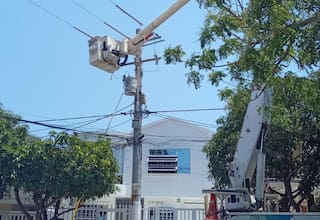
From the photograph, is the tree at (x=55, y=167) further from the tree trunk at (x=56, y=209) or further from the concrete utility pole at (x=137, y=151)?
the concrete utility pole at (x=137, y=151)

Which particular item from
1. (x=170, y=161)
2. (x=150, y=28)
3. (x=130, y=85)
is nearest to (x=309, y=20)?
(x=150, y=28)

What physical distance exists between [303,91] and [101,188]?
41.2ft

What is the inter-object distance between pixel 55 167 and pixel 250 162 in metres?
10.8

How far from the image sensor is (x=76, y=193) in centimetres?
2003

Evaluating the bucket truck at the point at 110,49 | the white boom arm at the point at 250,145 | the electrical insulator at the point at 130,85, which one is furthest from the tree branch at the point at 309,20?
the electrical insulator at the point at 130,85

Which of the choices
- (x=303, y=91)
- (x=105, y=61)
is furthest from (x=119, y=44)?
(x=303, y=91)

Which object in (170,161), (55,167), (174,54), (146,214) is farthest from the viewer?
(170,161)

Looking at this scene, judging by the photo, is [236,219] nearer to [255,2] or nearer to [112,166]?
[255,2]

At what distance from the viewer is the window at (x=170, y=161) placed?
93.1 ft

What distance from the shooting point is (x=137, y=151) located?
14773mm

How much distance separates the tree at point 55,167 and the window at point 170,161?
8.09 m

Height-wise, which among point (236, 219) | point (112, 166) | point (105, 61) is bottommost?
point (236, 219)

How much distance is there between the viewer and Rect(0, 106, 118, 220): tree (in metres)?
19.2

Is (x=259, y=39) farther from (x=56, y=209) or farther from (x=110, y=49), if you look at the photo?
(x=56, y=209)
